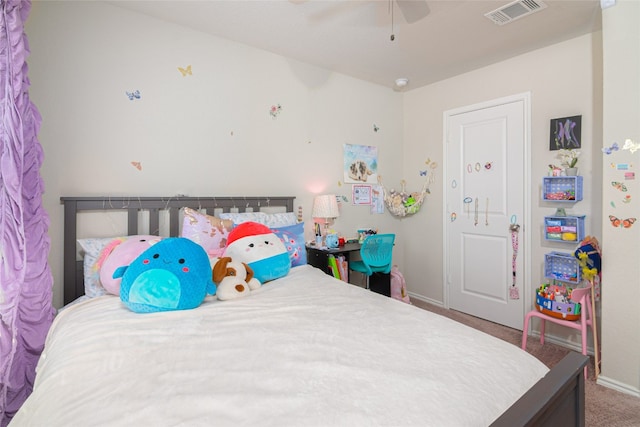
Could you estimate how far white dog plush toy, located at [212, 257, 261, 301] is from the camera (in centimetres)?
171

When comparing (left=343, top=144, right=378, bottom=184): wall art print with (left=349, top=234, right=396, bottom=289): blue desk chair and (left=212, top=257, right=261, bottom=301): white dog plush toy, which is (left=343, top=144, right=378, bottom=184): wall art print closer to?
(left=349, top=234, right=396, bottom=289): blue desk chair

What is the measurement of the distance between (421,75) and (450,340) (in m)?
3.03

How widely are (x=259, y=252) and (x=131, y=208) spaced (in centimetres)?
97

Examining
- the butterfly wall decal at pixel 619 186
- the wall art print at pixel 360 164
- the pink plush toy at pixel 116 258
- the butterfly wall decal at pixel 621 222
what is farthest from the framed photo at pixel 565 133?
the pink plush toy at pixel 116 258

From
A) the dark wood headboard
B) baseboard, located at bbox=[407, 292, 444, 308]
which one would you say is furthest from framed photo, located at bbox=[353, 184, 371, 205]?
baseboard, located at bbox=[407, 292, 444, 308]

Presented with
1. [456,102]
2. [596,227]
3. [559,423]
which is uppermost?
[456,102]

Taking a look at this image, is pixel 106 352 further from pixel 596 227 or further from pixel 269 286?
pixel 596 227

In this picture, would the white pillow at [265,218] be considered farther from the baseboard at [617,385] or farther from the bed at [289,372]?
the baseboard at [617,385]

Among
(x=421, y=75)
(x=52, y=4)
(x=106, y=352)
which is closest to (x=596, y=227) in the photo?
(x=421, y=75)

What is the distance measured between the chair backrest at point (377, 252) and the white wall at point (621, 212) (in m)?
1.53

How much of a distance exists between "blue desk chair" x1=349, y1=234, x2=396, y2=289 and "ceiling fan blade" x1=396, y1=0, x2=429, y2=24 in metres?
1.68

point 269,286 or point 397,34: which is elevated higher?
point 397,34

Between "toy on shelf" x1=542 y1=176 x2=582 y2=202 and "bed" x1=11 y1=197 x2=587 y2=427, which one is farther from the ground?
"toy on shelf" x1=542 y1=176 x2=582 y2=202

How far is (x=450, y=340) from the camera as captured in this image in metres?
1.22
